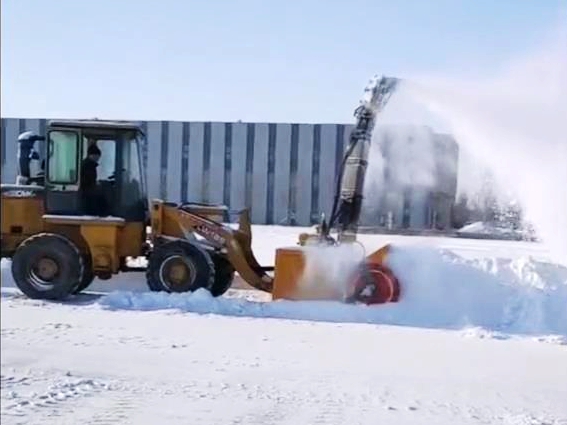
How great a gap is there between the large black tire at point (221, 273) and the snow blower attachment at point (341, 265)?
2.14 feet

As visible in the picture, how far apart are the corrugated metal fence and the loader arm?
0.49ft

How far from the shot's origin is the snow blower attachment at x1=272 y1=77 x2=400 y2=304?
6.88m

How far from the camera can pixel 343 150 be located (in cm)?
744

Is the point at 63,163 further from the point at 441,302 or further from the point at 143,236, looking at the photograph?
the point at 441,302

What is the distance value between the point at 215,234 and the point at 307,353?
2.58 meters

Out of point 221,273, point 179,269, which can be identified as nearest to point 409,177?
point 221,273

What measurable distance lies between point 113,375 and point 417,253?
360 centimetres

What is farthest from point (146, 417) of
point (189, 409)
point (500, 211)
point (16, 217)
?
point (500, 211)

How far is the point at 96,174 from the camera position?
22.1 ft

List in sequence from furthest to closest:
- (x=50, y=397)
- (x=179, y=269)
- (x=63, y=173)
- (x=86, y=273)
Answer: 1. (x=179, y=269)
2. (x=86, y=273)
3. (x=63, y=173)
4. (x=50, y=397)

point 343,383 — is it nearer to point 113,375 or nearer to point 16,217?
point 113,375

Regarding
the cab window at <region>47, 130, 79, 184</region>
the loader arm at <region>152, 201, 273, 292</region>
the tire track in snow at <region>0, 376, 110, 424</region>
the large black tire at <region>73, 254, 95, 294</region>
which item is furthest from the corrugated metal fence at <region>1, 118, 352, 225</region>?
the tire track in snow at <region>0, 376, 110, 424</region>

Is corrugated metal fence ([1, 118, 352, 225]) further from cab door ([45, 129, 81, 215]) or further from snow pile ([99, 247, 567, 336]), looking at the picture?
snow pile ([99, 247, 567, 336])

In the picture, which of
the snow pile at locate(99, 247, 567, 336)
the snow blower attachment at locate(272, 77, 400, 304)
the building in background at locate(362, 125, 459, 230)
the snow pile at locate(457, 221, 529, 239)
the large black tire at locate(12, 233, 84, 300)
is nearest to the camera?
the snow pile at locate(99, 247, 567, 336)
